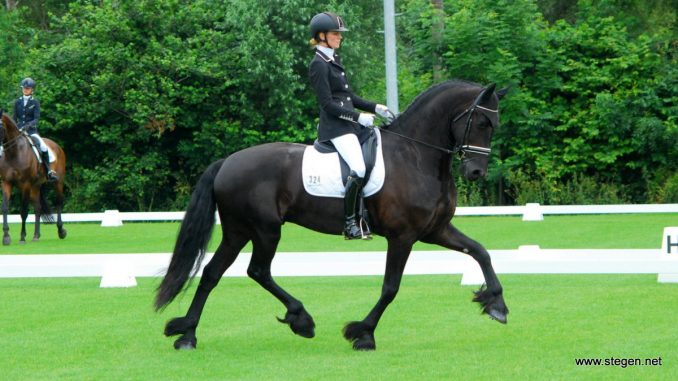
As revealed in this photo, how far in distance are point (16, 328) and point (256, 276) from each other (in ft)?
7.73

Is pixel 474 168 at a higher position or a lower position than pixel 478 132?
lower

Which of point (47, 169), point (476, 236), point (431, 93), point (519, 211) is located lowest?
point (519, 211)

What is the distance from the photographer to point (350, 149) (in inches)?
336

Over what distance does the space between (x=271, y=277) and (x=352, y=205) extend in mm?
864

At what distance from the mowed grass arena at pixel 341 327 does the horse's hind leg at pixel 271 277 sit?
0.18m

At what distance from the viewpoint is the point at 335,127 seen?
8.58 m

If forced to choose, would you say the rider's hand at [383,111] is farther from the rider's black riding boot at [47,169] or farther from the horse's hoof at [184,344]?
the rider's black riding boot at [47,169]

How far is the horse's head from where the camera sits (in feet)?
27.3

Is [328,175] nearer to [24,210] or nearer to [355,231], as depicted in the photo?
[355,231]

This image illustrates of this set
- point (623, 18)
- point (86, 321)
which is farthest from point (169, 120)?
point (86, 321)

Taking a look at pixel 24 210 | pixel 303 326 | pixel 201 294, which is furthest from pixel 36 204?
pixel 303 326

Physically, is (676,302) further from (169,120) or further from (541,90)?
(169,120)

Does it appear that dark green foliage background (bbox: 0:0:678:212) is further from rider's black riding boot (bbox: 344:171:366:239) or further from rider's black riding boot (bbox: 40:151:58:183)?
rider's black riding boot (bbox: 344:171:366:239)

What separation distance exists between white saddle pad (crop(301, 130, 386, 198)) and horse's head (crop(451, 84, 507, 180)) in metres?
0.63
